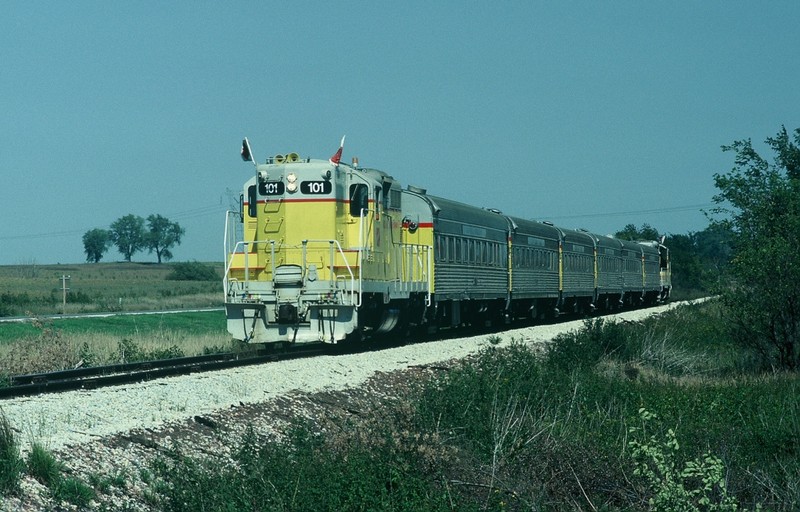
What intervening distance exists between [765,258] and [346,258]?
855 cm

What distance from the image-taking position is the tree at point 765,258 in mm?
20703

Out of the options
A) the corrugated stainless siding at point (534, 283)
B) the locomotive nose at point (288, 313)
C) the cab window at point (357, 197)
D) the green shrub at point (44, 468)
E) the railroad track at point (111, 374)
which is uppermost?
the cab window at point (357, 197)

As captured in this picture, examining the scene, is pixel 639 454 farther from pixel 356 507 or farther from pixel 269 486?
pixel 269 486

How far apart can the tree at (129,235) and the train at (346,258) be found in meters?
118

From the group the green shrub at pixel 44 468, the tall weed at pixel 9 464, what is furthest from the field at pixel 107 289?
the green shrub at pixel 44 468

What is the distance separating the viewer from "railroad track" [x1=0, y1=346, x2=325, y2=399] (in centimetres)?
1293

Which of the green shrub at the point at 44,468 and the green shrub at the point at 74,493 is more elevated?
the green shrub at the point at 44,468

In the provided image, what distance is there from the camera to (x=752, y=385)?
17500 mm

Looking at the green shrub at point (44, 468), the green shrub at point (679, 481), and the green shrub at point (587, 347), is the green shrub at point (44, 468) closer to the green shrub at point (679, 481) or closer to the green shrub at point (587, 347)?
the green shrub at point (679, 481)

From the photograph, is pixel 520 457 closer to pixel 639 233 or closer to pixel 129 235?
pixel 639 233

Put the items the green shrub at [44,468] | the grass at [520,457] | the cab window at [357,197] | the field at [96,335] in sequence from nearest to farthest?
the green shrub at [44,468]
the grass at [520,457]
the field at [96,335]
the cab window at [357,197]

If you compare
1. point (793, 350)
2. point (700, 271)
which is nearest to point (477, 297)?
point (700, 271)

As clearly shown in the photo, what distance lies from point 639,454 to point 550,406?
4838mm

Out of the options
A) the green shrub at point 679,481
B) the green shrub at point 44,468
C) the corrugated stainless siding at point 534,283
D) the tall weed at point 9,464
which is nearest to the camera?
the tall weed at point 9,464
